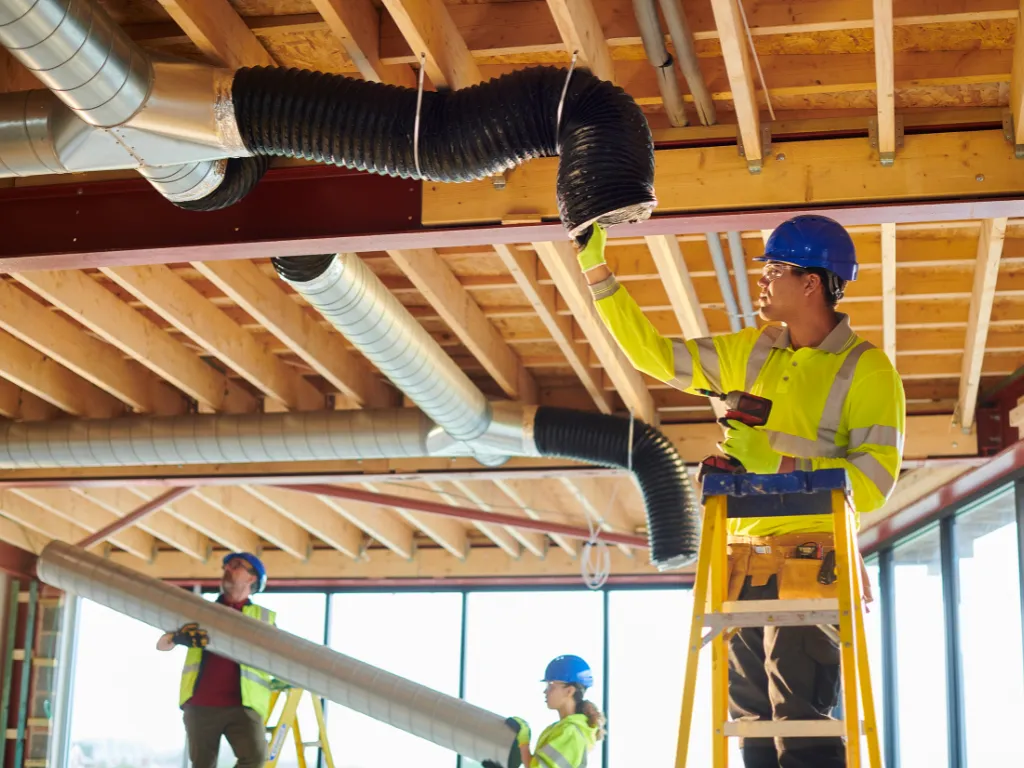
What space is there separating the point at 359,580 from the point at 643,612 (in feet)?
9.36

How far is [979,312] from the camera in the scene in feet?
19.9

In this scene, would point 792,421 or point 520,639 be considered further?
point 520,639

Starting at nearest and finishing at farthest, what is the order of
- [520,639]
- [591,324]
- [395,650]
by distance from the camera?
[591,324], [520,639], [395,650]

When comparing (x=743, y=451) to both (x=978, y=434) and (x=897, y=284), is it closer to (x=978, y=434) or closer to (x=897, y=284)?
(x=897, y=284)

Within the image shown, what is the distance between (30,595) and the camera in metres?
11.8

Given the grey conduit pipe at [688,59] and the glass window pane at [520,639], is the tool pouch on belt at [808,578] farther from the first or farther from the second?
the glass window pane at [520,639]

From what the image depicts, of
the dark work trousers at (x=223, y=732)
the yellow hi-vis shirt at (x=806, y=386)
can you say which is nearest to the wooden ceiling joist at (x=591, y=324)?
the yellow hi-vis shirt at (x=806, y=386)

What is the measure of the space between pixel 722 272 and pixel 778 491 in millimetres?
2876

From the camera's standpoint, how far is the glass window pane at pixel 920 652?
8.51 m

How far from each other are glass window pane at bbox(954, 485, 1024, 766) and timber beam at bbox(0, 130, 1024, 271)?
340 centimetres

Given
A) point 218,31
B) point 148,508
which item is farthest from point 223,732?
point 218,31

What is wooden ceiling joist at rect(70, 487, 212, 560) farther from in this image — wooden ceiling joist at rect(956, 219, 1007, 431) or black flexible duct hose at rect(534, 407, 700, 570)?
wooden ceiling joist at rect(956, 219, 1007, 431)

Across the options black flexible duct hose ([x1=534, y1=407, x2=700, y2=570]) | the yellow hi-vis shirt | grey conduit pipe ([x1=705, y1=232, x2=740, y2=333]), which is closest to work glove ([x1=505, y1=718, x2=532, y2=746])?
black flexible duct hose ([x1=534, y1=407, x2=700, y2=570])

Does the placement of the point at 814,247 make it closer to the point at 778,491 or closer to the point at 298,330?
the point at 778,491
